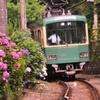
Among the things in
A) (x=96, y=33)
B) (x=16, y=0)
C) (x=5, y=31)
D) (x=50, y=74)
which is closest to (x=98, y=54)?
(x=96, y=33)

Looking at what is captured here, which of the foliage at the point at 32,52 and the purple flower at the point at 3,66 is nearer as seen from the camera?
the purple flower at the point at 3,66

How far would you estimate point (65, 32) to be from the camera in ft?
80.6

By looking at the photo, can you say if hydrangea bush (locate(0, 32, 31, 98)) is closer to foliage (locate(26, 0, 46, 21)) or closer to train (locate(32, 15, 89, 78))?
train (locate(32, 15, 89, 78))

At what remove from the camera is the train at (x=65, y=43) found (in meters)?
24.3

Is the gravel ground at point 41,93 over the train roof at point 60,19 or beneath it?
beneath

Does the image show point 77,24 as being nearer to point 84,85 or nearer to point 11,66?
point 84,85

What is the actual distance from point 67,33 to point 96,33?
8290 millimetres

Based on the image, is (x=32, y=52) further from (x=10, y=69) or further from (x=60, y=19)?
(x=60, y=19)

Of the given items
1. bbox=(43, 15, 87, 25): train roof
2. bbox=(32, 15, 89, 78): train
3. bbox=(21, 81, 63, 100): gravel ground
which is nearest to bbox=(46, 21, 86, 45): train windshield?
bbox=(32, 15, 89, 78): train

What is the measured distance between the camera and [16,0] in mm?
36375

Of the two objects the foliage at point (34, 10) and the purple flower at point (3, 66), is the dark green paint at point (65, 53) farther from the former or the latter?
the purple flower at point (3, 66)

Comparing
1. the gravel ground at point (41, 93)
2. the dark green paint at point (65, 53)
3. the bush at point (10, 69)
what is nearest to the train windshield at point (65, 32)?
the dark green paint at point (65, 53)

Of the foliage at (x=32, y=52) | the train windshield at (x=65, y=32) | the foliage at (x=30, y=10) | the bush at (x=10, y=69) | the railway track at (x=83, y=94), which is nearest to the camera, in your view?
the bush at (x=10, y=69)

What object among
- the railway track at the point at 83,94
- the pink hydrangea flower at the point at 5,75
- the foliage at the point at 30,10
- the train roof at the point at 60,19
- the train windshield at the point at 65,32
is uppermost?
the foliage at the point at 30,10
